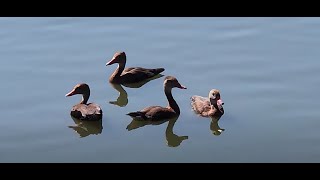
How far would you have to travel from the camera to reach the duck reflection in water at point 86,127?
997 cm

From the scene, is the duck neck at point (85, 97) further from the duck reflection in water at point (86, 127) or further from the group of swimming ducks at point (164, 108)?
the duck reflection in water at point (86, 127)

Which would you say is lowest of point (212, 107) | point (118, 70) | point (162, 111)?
point (162, 111)

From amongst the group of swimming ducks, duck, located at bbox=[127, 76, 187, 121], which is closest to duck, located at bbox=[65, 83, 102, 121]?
the group of swimming ducks

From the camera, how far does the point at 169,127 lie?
33.2ft

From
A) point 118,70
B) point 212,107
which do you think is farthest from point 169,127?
point 118,70

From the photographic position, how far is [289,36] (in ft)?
44.6

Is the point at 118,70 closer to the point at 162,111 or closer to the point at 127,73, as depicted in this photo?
the point at 127,73

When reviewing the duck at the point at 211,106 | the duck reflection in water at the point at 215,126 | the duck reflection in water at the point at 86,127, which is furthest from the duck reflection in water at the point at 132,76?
the duck reflection in water at the point at 215,126

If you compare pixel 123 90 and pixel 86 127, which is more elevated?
pixel 123 90

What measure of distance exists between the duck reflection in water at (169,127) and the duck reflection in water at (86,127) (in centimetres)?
41

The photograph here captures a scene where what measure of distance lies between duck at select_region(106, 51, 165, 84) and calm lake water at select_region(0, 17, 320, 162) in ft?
0.47

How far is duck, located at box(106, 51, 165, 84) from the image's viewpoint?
38.5 ft

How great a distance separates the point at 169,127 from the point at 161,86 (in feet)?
5.30

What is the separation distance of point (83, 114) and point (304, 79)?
133 inches
